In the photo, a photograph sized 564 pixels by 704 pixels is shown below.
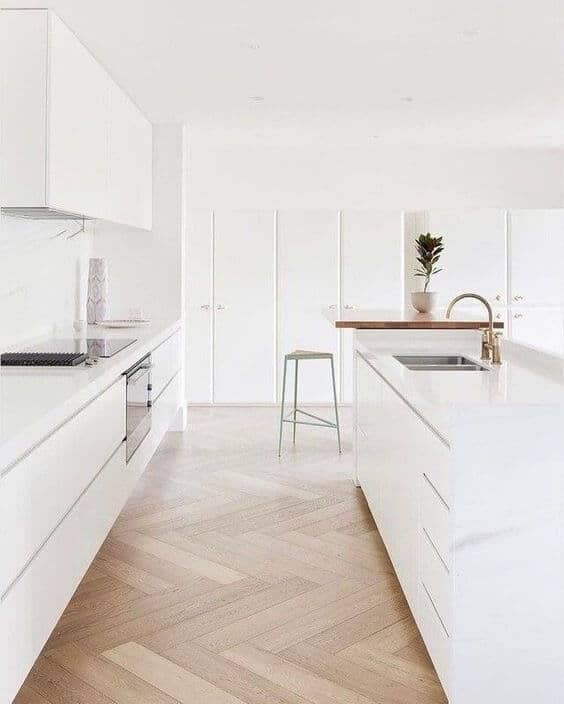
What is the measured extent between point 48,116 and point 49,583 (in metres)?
1.93

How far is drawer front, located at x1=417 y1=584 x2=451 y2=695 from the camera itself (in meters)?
2.32

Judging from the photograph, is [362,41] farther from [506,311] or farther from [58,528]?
[506,311]

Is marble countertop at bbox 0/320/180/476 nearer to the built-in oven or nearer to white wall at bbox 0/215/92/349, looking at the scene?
the built-in oven

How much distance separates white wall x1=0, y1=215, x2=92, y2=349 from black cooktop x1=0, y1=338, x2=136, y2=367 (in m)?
0.18

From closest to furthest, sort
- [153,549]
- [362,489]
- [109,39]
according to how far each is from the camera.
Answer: [153,549] → [109,39] → [362,489]

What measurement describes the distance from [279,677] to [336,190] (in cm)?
600

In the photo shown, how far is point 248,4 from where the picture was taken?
3631 mm

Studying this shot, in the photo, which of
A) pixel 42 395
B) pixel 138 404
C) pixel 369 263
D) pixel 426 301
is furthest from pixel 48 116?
pixel 369 263

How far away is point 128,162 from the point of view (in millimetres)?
5375

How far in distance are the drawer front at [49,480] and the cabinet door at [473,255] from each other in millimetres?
4790

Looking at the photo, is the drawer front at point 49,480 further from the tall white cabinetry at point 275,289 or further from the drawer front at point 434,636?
the tall white cabinetry at point 275,289

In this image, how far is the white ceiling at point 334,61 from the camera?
147 inches

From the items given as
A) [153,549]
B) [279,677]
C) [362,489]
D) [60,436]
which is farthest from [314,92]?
[279,677]

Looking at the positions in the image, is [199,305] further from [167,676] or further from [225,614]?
[167,676]
